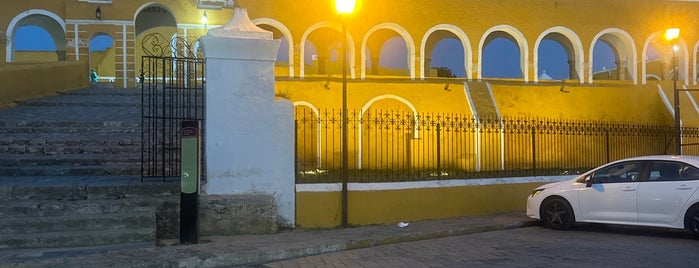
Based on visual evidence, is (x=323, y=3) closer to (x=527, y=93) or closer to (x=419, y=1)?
(x=419, y=1)

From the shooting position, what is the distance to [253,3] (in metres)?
20.8

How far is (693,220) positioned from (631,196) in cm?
91

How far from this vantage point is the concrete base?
824cm

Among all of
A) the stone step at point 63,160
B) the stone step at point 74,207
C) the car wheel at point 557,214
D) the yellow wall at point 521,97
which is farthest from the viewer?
the yellow wall at point 521,97

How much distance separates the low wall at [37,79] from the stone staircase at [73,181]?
593 millimetres

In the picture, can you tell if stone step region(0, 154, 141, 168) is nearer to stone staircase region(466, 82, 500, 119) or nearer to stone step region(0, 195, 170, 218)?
stone step region(0, 195, 170, 218)

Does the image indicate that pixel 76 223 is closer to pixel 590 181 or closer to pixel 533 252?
pixel 533 252

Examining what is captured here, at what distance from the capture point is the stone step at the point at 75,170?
9445 millimetres

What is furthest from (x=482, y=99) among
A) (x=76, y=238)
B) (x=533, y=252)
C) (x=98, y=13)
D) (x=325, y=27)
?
(x=76, y=238)

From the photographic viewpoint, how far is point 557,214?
33.3 ft

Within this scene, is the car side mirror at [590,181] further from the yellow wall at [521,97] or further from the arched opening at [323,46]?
the arched opening at [323,46]

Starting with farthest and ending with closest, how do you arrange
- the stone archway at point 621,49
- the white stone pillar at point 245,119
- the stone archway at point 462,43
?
the stone archway at point 621,49, the stone archway at point 462,43, the white stone pillar at point 245,119

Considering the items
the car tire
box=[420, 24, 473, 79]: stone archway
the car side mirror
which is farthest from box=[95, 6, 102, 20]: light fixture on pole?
the car tire

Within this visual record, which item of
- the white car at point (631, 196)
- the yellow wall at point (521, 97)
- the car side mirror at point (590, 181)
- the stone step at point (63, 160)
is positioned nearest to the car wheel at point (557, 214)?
the white car at point (631, 196)
